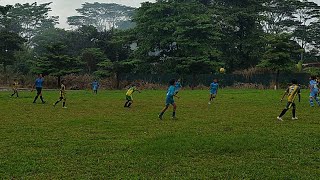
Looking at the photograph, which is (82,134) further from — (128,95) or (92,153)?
(128,95)

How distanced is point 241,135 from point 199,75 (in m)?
39.0

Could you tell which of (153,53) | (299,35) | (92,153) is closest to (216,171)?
(92,153)

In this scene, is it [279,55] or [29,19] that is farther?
[29,19]

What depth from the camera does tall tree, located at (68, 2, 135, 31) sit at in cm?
11012

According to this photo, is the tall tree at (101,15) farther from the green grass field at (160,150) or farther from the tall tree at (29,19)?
the green grass field at (160,150)

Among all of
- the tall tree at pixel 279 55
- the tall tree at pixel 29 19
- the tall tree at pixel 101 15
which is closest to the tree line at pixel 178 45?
the tall tree at pixel 279 55

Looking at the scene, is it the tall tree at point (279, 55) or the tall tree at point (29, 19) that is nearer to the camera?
the tall tree at point (279, 55)

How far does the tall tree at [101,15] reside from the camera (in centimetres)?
11012

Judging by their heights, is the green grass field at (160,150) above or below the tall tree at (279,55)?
below

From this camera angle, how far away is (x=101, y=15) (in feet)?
402

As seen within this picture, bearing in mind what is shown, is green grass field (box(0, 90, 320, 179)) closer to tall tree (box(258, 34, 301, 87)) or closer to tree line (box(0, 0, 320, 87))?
tall tree (box(258, 34, 301, 87))

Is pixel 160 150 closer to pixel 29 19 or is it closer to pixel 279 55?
pixel 279 55

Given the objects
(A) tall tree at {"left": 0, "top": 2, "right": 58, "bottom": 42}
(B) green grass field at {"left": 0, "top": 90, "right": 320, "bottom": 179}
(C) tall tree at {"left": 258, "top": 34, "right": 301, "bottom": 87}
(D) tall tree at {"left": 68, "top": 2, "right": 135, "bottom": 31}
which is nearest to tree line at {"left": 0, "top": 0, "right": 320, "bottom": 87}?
(C) tall tree at {"left": 258, "top": 34, "right": 301, "bottom": 87}

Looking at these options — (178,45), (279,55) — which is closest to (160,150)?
(279,55)
